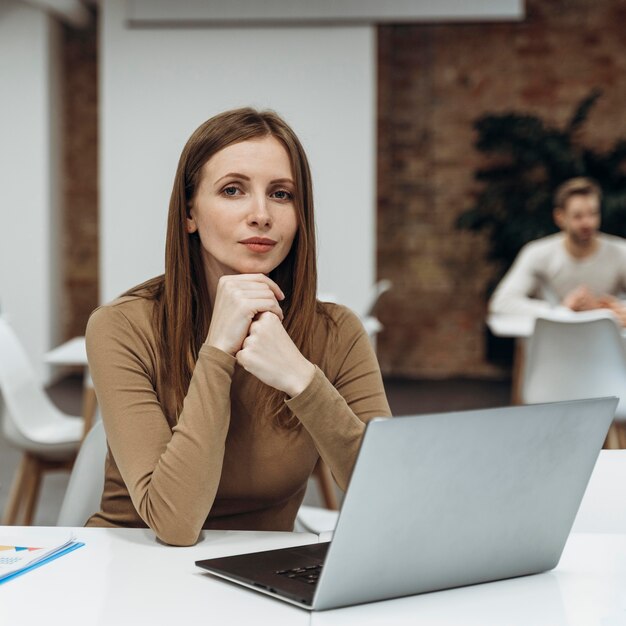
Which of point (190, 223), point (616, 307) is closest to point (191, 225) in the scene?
point (190, 223)

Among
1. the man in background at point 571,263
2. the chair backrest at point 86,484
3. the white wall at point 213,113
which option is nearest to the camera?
the chair backrest at point 86,484

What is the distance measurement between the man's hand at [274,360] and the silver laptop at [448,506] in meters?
0.31

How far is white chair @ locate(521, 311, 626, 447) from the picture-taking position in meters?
3.72

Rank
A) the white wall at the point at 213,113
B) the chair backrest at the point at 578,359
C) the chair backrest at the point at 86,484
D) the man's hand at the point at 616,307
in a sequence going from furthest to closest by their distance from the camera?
the white wall at the point at 213,113 < the man's hand at the point at 616,307 < the chair backrest at the point at 578,359 < the chair backrest at the point at 86,484

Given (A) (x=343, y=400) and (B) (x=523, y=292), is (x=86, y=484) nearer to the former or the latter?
(A) (x=343, y=400)

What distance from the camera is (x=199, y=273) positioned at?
5.67 ft

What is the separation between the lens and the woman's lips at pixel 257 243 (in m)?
1.59

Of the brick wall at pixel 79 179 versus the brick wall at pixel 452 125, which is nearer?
the brick wall at pixel 452 125

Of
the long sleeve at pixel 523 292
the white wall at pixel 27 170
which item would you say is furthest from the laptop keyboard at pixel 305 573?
the white wall at pixel 27 170

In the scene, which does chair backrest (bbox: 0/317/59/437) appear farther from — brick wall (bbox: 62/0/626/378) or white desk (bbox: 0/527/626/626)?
brick wall (bbox: 62/0/626/378)

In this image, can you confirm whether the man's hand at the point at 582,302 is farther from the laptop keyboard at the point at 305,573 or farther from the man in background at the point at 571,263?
the laptop keyboard at the point at 305,573

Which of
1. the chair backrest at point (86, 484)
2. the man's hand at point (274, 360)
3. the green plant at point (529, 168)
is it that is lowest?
the chair backrest at point (86, 484)

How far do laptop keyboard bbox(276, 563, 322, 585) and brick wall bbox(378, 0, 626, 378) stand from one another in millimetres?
6861

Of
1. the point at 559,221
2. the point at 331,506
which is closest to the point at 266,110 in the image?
the point at 331,506
